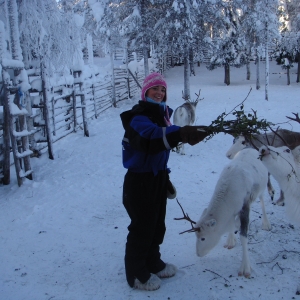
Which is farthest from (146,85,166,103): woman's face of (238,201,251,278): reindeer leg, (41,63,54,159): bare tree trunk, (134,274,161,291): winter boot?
(41,63,54,159): bare tree trunk

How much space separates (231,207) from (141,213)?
0.93 m

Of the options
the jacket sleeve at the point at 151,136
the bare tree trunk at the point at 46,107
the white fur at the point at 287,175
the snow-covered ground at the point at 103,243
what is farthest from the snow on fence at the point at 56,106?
the white fur at the point at 287,175

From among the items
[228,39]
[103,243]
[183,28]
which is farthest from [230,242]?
[228,39]

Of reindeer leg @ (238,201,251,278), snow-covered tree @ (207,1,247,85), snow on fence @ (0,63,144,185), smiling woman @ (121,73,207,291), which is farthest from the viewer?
snow-covered tree @ (207,1,247,85)

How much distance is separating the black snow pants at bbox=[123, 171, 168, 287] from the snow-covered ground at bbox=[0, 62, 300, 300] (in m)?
0.24

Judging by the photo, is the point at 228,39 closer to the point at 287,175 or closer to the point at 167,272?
the point at 287,175

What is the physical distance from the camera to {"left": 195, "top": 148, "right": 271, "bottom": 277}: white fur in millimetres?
3293

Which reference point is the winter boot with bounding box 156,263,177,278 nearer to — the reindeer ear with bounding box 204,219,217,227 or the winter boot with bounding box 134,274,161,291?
the winter boot with bounding box 134,274,161,291

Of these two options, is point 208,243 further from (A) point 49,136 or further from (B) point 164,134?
(A) point 49,136

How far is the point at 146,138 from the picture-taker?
2680 millimetres

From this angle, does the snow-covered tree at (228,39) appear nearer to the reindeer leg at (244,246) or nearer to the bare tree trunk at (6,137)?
the bare tree trunk at (6,137)

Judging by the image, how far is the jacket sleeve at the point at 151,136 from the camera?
2623 millimetres

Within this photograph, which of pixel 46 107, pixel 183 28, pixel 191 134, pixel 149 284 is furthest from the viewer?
pixel 183 28

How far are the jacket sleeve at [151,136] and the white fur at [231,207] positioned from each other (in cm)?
103
